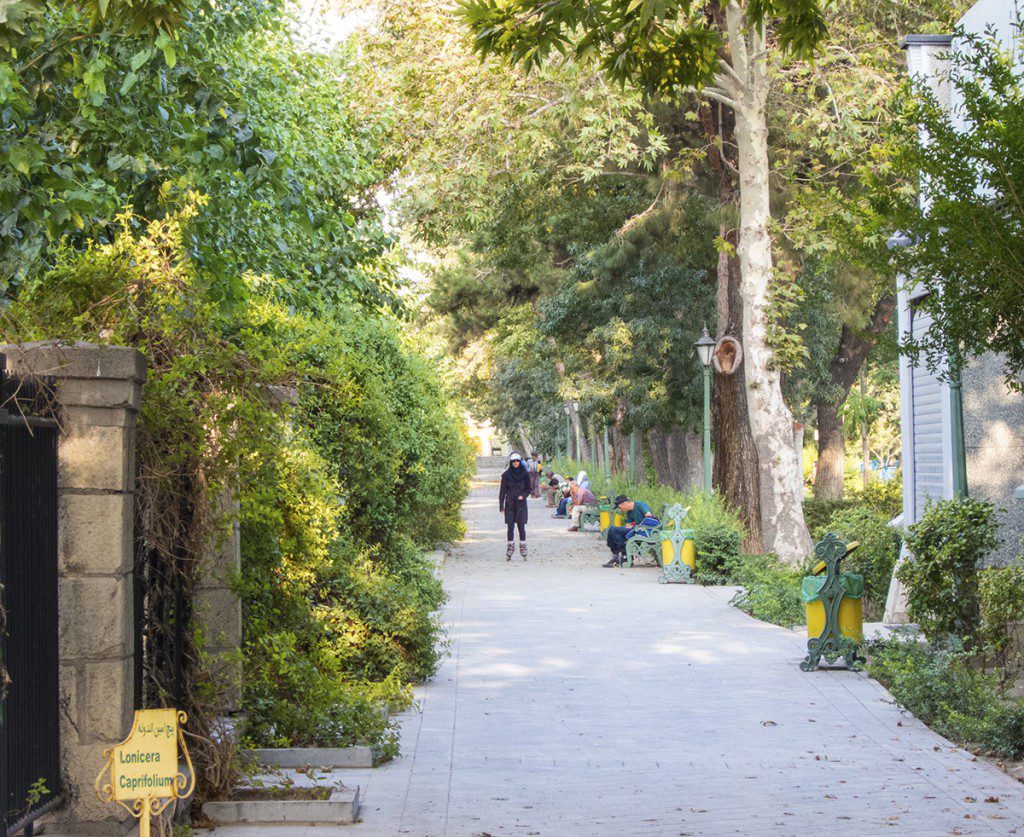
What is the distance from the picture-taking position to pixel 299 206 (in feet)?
33.0

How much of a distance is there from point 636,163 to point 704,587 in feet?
32.6

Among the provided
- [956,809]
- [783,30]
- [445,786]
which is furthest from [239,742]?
[783,30]

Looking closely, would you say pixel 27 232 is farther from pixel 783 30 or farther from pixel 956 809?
pixel 956 809

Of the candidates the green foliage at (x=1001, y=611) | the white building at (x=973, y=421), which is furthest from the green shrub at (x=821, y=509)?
the green foliage at (x=1001, y=611)

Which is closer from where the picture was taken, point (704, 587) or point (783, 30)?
point (783, 30)

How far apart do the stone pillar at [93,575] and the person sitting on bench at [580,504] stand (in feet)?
102

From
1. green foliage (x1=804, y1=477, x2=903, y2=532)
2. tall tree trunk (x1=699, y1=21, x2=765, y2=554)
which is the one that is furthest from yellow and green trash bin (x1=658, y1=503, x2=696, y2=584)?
A: green foliage (x1=804, y1=477, x2=903, y2=532)

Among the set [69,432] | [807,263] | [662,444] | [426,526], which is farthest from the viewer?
[662,444]

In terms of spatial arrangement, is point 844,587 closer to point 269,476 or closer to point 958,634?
point 958,634

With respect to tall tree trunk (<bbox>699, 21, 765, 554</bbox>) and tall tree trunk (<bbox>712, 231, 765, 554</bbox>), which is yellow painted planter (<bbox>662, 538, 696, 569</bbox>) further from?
tall tree trunk (<bbox>712, 231, 765, 554</bbox>)

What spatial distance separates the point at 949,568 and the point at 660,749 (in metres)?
3.57

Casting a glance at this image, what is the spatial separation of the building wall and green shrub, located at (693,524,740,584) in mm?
7288

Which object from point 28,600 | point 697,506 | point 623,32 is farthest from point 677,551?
point 28,600

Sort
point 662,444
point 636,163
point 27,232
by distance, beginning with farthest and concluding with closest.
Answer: point 662,444 → point 636,163 → point 27,232
